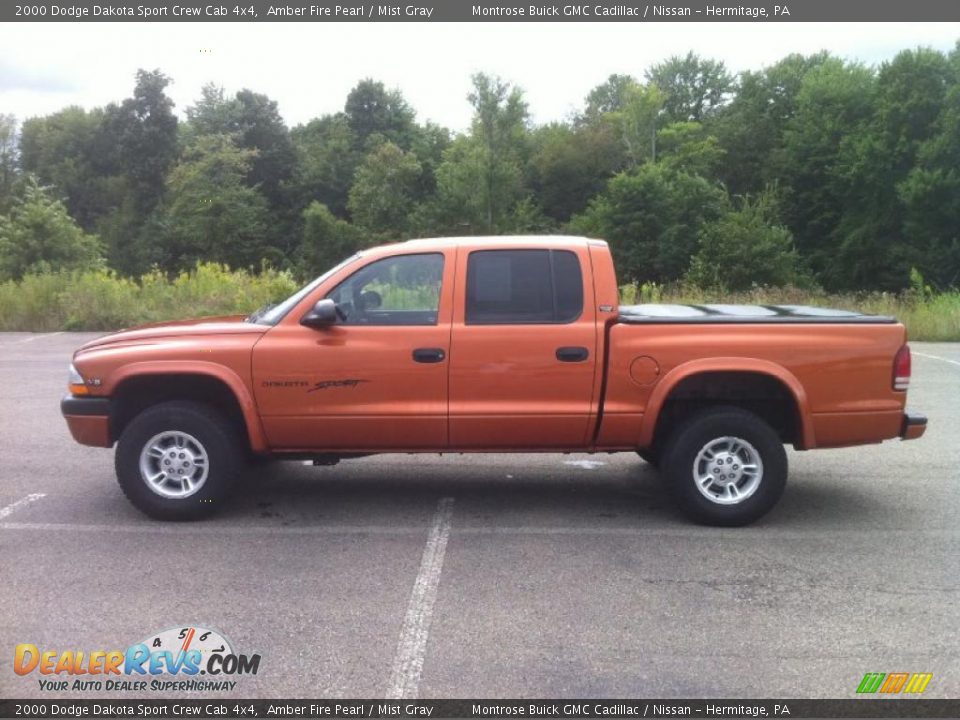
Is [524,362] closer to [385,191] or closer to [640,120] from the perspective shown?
[385,191]

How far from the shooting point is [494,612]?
457cm

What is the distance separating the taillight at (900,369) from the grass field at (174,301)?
41.8 ft

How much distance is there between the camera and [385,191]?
64.9m

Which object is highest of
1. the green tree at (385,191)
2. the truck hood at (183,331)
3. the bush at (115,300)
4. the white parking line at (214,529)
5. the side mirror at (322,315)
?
the green tree at (385,191)

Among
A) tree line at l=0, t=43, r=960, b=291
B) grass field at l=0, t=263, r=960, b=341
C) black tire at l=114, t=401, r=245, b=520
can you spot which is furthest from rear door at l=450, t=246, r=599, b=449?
tree line at l=0, t=43, r=960, b=291

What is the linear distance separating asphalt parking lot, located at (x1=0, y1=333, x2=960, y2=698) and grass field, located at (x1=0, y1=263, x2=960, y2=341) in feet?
39.1

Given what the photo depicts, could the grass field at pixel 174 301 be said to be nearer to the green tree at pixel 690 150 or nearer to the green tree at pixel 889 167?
the green tree at pixel 889 167

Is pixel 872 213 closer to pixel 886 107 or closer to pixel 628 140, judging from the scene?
pixel 886 107

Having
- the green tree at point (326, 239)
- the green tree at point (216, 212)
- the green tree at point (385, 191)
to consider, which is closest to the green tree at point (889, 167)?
the green tree at point (385, 191)

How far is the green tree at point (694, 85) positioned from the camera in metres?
77.0

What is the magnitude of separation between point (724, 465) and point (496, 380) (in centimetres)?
156

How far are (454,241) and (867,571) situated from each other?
10.6ft

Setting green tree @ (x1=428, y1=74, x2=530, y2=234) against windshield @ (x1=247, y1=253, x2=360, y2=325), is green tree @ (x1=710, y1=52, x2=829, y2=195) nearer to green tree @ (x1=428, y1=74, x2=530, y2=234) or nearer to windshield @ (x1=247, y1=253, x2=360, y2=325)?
green tree @ (x1=428, y1=74, x2=530, y2=234)

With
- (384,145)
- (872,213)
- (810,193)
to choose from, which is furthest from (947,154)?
(384,145)
